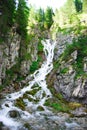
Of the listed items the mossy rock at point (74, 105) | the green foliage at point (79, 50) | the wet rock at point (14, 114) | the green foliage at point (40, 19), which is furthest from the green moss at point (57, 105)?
the green foliage at point (40, 19)

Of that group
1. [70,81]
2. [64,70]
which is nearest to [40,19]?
[64,70]

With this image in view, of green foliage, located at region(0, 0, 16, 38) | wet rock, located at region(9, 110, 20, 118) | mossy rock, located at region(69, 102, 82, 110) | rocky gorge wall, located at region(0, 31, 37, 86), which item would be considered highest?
green foliage, located at region(0, 0, 16, 38)

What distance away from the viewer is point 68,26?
241ft

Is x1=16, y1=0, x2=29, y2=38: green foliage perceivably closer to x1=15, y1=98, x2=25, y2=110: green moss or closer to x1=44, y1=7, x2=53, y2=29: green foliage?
x1=15, y1=98, x2=25, y2=110: green moss

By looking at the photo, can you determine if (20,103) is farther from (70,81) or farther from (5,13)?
(5,13)

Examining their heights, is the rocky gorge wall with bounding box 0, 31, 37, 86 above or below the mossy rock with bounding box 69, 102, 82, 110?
above

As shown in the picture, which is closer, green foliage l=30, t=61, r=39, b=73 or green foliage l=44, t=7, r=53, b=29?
green foliage l=30, t=61, r=39, b=73

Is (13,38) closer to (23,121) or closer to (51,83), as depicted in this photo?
(51,83)

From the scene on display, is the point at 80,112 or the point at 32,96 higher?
the point at 32,96

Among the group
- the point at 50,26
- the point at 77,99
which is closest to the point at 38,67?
the point at 77,99

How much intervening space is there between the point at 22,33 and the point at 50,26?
36362mm

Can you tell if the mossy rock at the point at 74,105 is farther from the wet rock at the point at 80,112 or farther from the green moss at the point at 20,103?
the green moss at the point at 20,103

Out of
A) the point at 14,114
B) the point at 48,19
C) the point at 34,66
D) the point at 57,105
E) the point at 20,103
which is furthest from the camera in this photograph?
the point at 48,19

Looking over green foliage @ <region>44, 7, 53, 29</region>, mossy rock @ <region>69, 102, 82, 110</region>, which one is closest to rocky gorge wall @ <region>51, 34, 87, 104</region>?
mossy rock @ <region>69, 102, 82, 110</region>
